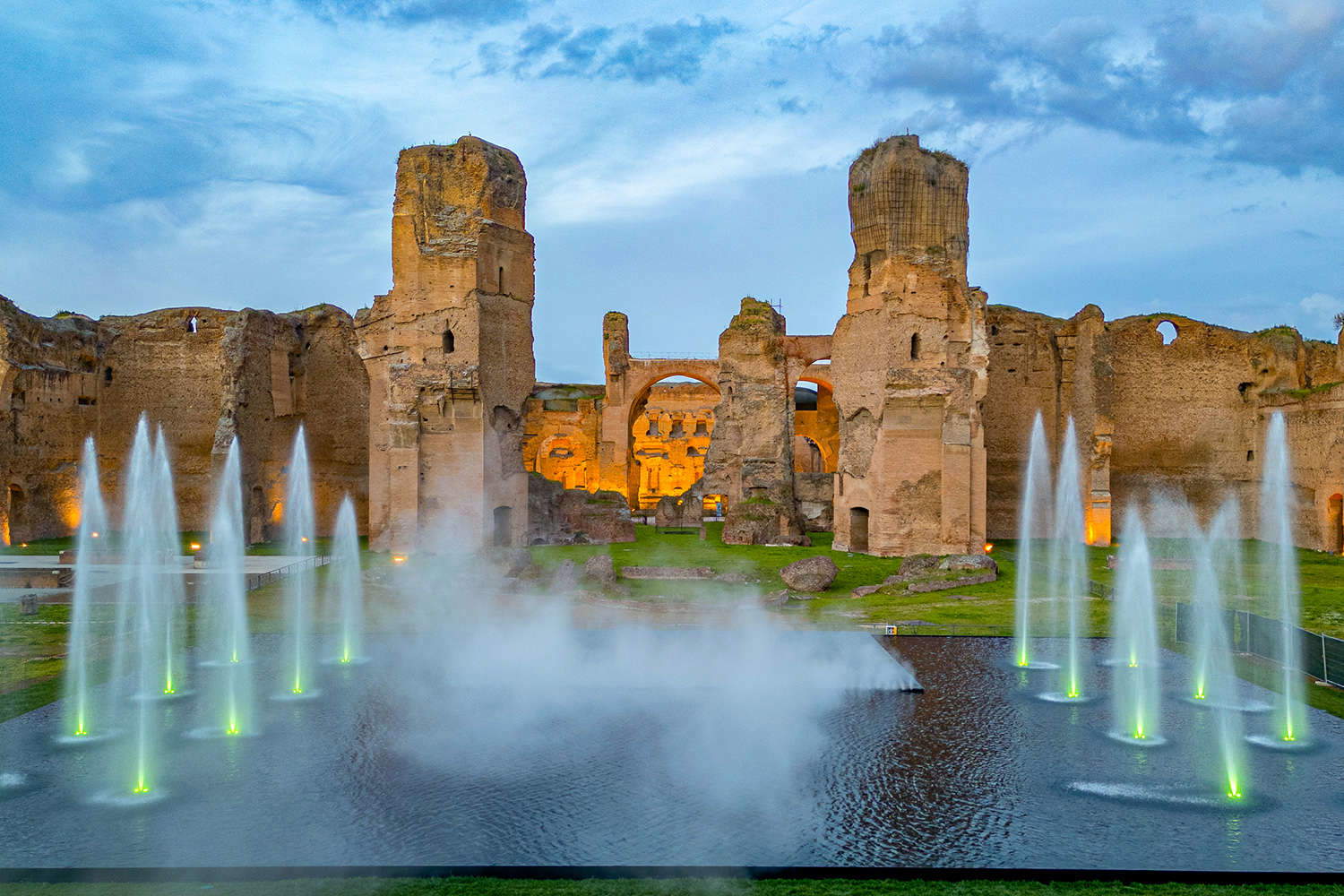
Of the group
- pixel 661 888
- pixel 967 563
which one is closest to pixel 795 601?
pixel 967 563

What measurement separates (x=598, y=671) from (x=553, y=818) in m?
4.98

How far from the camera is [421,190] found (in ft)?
80.8

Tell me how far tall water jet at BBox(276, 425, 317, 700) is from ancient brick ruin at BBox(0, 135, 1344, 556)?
53cm

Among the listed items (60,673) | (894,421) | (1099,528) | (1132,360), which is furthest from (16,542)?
(1132,360)

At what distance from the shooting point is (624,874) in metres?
6.33

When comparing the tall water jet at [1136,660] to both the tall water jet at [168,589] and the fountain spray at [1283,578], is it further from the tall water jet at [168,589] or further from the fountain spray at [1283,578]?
the tall water jet at [168,589]

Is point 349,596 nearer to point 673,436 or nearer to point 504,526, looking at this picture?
point 504,526

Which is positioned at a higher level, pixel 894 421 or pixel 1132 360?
pixel 1132 360

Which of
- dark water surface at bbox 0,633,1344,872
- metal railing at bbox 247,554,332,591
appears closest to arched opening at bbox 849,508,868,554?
metal railing at bbox 247,554,332,591

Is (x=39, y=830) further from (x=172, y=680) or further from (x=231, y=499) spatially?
(x=231, y=499)

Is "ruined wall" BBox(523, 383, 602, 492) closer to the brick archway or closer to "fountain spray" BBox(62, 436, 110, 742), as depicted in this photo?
the brick archway

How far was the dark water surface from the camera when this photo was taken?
665cm

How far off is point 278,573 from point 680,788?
1482 centimetres

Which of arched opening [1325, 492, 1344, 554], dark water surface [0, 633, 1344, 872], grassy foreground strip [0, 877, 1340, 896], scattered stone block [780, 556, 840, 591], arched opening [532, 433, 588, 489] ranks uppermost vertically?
arched opening [532, 433, 588, 489]
